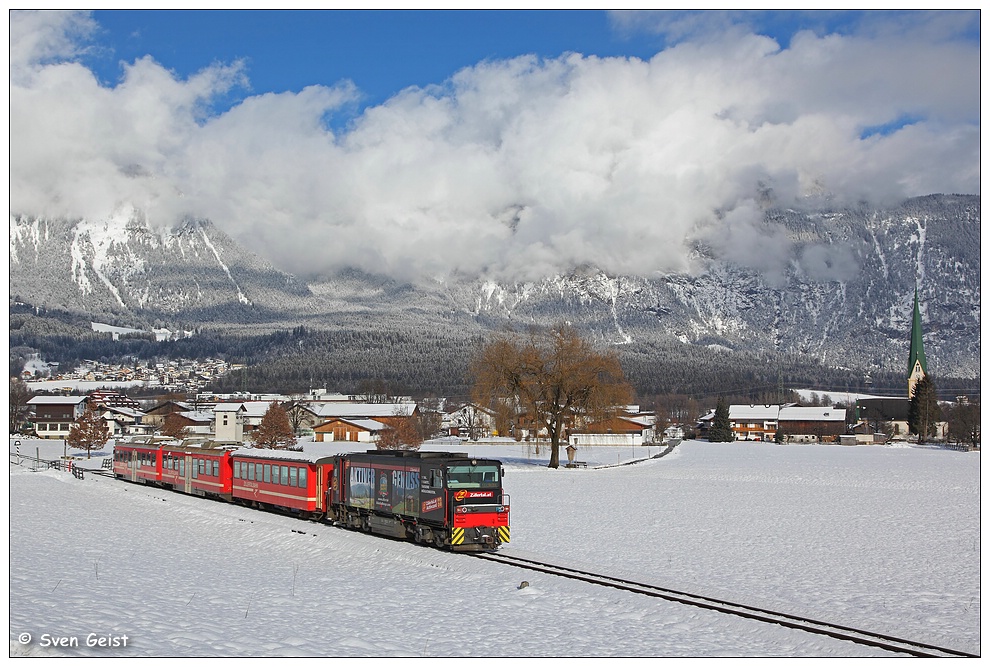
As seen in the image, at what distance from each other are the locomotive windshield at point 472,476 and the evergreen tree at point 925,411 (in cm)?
15150

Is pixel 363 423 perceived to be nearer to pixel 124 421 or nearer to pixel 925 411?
pixel 124 421

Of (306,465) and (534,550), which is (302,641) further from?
(306,465)

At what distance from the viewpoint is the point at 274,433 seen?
111125 mm

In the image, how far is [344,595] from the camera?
24547 millimetres

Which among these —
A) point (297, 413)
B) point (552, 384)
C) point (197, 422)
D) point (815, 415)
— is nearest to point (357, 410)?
point (297, 413)

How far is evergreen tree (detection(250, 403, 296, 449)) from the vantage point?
111062 mm

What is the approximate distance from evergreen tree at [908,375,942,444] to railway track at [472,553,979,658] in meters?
155

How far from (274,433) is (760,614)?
9541 cm

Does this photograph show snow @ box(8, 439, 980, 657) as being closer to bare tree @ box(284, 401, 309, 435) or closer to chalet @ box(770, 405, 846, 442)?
bare tree @ box(284, 401, 309, 435)

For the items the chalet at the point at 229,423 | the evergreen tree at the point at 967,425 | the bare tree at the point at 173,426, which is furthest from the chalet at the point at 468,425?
the evergreen tree at the point at 967,425

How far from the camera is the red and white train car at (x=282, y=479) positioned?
135 feet

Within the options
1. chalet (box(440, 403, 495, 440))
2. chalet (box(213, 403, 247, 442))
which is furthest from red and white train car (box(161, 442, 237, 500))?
chalet (box(213, 403, 247, 442))

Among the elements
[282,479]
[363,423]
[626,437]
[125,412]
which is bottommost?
[626,437]
